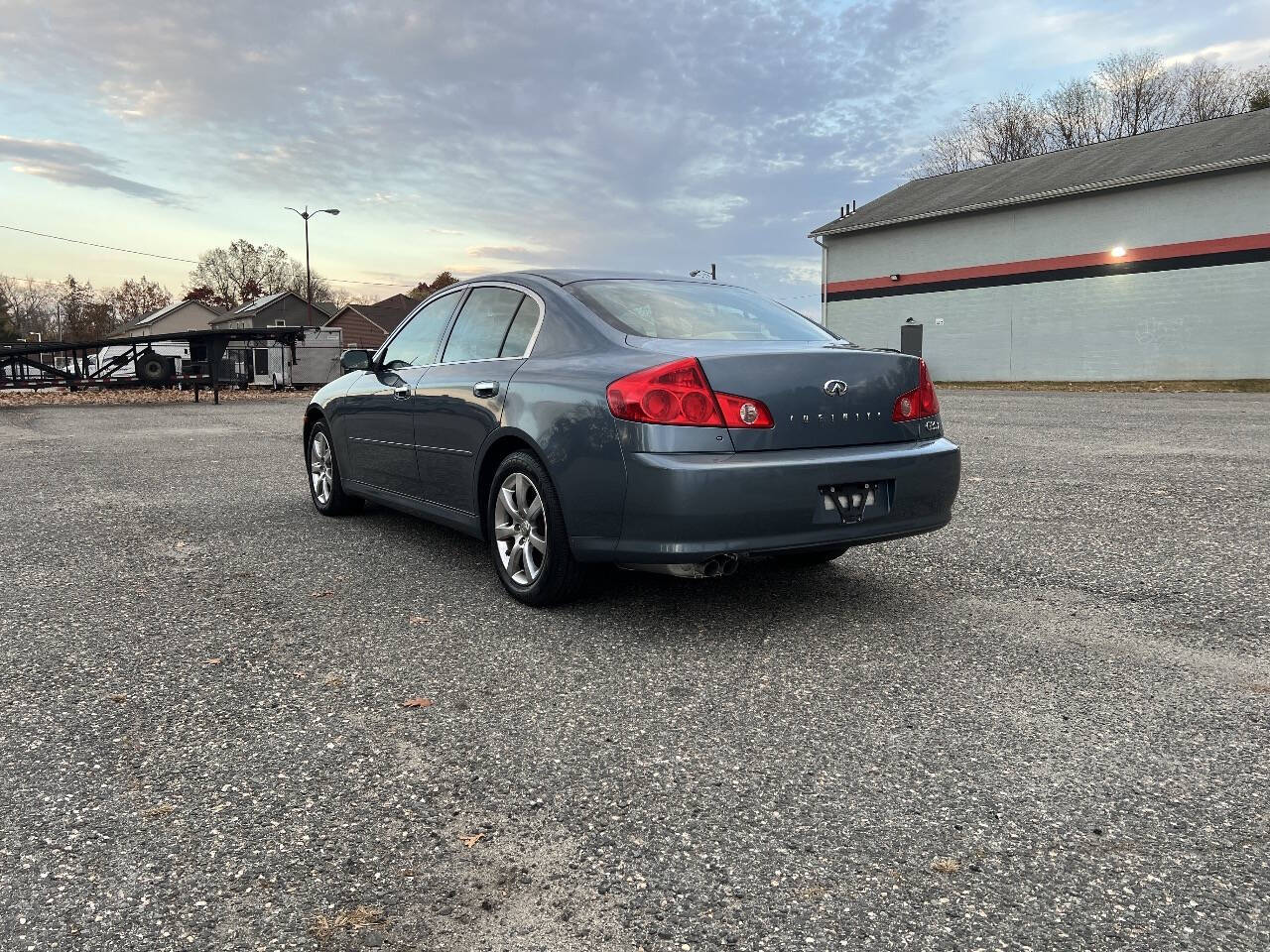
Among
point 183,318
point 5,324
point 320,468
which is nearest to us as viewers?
point 320,468

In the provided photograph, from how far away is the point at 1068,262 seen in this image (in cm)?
3097

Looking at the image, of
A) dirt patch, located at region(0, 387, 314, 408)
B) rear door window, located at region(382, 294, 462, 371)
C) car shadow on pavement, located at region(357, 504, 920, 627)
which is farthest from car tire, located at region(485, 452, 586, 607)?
dirt patch, located at region(0, 387, 314, 408)

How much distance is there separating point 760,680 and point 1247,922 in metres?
1.61

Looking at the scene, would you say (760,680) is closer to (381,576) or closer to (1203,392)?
(381,576)

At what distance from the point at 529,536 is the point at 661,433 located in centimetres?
97

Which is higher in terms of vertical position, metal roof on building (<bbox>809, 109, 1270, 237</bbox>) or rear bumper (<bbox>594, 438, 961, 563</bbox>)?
metal roof on building (<bbox>809, 109, 1270, 237</bbox>)

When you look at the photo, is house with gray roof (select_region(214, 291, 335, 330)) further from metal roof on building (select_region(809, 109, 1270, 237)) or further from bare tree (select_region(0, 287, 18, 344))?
metal roof on building (select_region(809, 109, 1270, 237))

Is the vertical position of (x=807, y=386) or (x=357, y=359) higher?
(x=357, y=359)

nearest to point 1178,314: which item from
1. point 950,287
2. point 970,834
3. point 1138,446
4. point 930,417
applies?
point 950,287

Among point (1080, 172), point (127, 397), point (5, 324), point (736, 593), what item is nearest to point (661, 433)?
point (736, 593)

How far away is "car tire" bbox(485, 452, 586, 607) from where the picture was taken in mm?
3881

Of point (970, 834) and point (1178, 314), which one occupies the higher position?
point (1178, 314)

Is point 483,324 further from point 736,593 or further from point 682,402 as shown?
point 736,593

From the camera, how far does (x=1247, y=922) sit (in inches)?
72.2
